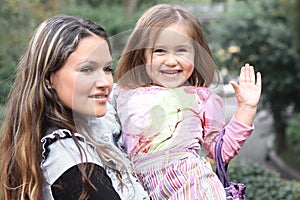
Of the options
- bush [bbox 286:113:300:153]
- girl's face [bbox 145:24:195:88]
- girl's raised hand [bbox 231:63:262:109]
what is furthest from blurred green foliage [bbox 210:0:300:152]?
girl's face [bbox 145:24:195:88]

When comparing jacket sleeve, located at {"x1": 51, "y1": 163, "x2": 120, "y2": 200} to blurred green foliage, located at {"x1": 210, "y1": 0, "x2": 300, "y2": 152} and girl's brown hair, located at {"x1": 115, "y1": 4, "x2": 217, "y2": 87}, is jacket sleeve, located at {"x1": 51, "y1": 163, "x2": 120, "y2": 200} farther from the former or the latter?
blurred green foliage, located at {"x1": 210, "y1": 0, "x2": 300, "y2": 152}

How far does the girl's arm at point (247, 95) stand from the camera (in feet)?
6.95

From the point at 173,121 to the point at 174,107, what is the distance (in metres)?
0.06

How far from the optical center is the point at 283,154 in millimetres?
14000

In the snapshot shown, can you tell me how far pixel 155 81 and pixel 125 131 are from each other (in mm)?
224

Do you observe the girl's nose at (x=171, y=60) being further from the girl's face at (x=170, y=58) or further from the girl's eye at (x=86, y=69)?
the girl's eye at (x=86, y=69)

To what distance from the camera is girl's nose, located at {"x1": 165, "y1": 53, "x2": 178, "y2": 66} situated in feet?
6.86

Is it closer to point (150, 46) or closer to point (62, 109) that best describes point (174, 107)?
point (150, 46)

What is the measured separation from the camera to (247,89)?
2.18 meters

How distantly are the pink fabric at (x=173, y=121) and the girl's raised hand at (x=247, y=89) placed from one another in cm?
8

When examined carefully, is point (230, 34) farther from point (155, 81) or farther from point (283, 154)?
point (155, 81)

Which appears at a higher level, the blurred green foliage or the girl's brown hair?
the girl's brown hair

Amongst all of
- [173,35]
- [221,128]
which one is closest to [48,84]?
[173,35]

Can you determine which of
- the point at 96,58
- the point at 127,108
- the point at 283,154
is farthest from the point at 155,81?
the point at 283,154
